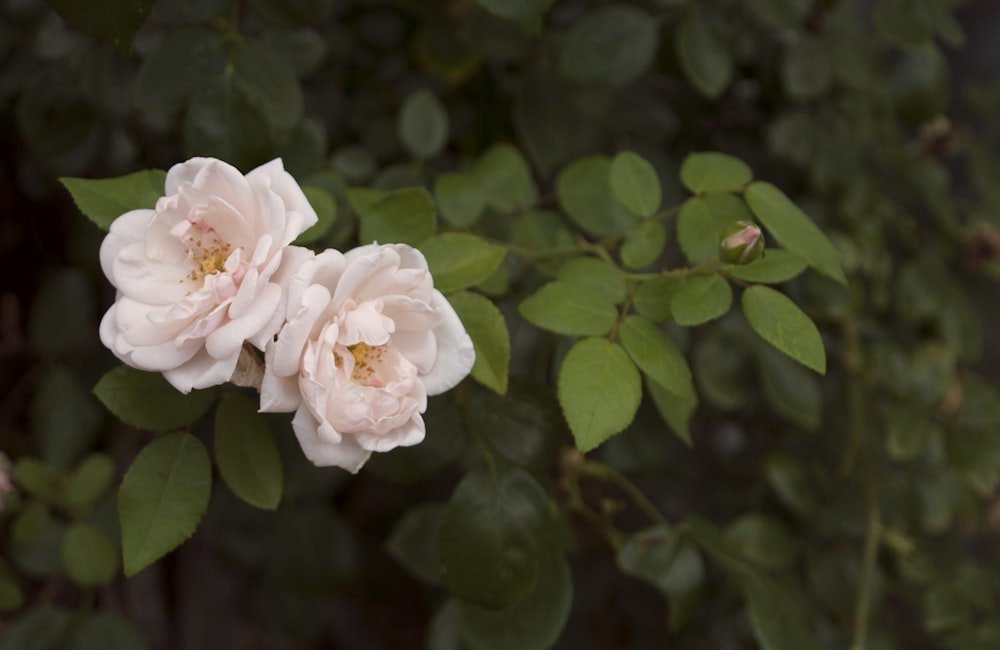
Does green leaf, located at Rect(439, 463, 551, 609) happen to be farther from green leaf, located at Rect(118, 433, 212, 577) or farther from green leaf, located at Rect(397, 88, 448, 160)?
green leaf, located at Rect(397, 88, 448, 160)

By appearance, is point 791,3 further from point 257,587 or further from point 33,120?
point 257,587

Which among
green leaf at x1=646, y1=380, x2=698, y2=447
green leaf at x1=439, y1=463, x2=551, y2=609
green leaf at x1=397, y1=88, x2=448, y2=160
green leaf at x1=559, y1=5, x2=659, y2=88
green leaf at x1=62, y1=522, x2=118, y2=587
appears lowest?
green leaf at x1=62, y1=522, x2=118, y2=587

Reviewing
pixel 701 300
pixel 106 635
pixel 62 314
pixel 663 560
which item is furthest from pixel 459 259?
pixel 62 314

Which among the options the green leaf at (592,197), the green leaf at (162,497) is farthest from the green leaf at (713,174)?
the green leaf at (162,497)

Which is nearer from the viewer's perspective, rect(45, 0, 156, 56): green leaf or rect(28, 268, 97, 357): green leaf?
rect(45, 0, 156, 56): green leaf

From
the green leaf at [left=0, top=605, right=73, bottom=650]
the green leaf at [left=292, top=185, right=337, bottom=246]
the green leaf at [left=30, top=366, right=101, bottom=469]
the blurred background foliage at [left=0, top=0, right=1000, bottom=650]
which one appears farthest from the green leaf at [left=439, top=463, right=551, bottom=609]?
the green leaf at [left=30, top=366, right=101, bottom=469]

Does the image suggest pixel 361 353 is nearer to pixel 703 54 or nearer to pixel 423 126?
pixel 423 126
